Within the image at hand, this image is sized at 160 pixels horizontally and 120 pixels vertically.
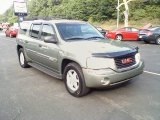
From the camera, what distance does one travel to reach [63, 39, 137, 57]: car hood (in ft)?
17.1

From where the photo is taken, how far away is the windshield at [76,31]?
248 inches

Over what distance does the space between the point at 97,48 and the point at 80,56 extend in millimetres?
436

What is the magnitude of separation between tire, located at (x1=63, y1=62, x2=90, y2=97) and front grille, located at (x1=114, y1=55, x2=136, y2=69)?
2.66ft

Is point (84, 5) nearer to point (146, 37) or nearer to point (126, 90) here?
point (146, 37)

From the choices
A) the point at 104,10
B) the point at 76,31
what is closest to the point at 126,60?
the point at 76,31

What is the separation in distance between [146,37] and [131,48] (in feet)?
42.6

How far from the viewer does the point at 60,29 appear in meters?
6.41

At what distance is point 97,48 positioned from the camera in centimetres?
546

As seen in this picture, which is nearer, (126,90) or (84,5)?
(126,90)

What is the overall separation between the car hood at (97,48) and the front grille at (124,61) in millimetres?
97

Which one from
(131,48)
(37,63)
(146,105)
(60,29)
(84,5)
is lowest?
(146,105)

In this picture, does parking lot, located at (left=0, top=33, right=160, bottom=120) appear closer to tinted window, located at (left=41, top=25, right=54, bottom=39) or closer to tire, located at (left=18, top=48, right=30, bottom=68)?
tinted window, located at (left=41, top=25, right=54, bottom=39)

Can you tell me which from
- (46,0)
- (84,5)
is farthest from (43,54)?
(46,0)

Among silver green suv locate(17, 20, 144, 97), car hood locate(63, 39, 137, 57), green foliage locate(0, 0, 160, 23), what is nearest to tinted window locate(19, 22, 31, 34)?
silver green suv locate(17, 20, 144, 97)
